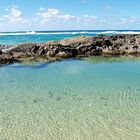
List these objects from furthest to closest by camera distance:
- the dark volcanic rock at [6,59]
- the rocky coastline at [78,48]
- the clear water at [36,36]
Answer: the clear water at [36,36] → the rocky coastline at [78,48] → the dark volcanic rock at [6,59]

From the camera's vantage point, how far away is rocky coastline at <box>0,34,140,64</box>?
29.0m

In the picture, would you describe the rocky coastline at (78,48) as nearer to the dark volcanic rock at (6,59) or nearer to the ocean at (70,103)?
the dark volcanic rock at (6,59)

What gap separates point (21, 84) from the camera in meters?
16.8

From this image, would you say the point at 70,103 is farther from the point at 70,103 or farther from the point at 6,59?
the point at 6,59

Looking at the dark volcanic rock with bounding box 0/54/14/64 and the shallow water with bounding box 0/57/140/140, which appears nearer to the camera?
the shallow water with bounding box 0/57/140/140

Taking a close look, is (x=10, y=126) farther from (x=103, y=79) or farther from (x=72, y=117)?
(x=103, y=79)

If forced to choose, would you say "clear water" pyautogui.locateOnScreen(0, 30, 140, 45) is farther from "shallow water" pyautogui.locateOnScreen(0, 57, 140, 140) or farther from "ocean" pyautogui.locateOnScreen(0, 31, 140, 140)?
"shallow water" pyautogui.locateOnScreen(0, 57, 140, 140)

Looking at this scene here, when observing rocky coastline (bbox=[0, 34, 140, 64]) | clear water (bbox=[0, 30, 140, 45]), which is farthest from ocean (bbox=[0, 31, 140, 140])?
clear water (bbox=[0, 30, 140, 45])

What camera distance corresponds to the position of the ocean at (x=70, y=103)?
31.8ft

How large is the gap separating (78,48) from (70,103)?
19.0 m

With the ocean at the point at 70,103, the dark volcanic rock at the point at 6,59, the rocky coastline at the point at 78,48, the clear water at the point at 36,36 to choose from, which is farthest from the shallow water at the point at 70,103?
the clear water at the point at 36,36

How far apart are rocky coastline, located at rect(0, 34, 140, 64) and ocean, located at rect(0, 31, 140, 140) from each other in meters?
6.92

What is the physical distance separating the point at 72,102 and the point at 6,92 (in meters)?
3.97

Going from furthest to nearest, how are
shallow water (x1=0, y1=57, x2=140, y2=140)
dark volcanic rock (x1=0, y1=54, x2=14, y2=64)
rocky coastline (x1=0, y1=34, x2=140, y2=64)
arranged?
rocky coastline (x1=0, y1=34, x2=140, y2=64), dark volcanic rock (x1=0, y1=54, x2=14, y2=64), shallow water (x1=0, y1=57, x2=140, y2=140)
